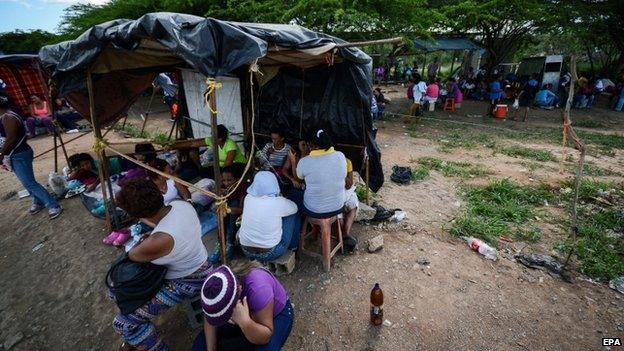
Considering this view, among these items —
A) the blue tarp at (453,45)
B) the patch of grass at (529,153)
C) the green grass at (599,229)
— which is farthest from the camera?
the blue tarp at (453,45)

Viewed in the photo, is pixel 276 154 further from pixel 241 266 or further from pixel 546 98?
pixel 546 98

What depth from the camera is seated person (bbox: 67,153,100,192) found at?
5648 millimetres

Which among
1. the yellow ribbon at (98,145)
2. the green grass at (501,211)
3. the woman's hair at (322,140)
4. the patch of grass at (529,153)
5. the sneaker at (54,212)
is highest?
the woman's hair at (322,140)

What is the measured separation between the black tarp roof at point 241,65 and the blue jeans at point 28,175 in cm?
104

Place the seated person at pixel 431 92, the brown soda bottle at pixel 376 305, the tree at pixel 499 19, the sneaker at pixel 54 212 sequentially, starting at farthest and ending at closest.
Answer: the seated person at pixel 431 92, the tree at pixel 499 19, the sneaker at pixel 54 212, the brown soda bottle at pixel 376 305

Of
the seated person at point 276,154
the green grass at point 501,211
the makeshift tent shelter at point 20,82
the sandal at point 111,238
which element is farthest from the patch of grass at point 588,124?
the makeshift tent shelter at point 20,82

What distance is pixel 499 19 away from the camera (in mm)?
12578

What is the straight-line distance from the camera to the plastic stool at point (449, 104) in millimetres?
13742

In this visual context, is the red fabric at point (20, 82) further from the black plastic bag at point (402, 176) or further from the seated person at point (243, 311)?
the seated person at point (243, 311)

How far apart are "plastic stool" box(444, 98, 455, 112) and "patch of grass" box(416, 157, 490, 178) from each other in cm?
752

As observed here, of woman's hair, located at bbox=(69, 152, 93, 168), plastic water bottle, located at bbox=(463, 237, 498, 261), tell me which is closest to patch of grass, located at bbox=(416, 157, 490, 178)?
plastic water bottle, located at bbox=(463, 237, 498, 261)

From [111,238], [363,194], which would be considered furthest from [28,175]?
[363,194]

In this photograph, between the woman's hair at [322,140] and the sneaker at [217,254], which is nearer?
the woman's hair at [322,140]

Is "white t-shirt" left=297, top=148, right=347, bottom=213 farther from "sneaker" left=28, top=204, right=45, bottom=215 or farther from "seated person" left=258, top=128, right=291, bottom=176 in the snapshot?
"sneaker" left=28, top=204, right=45, bottom=215
